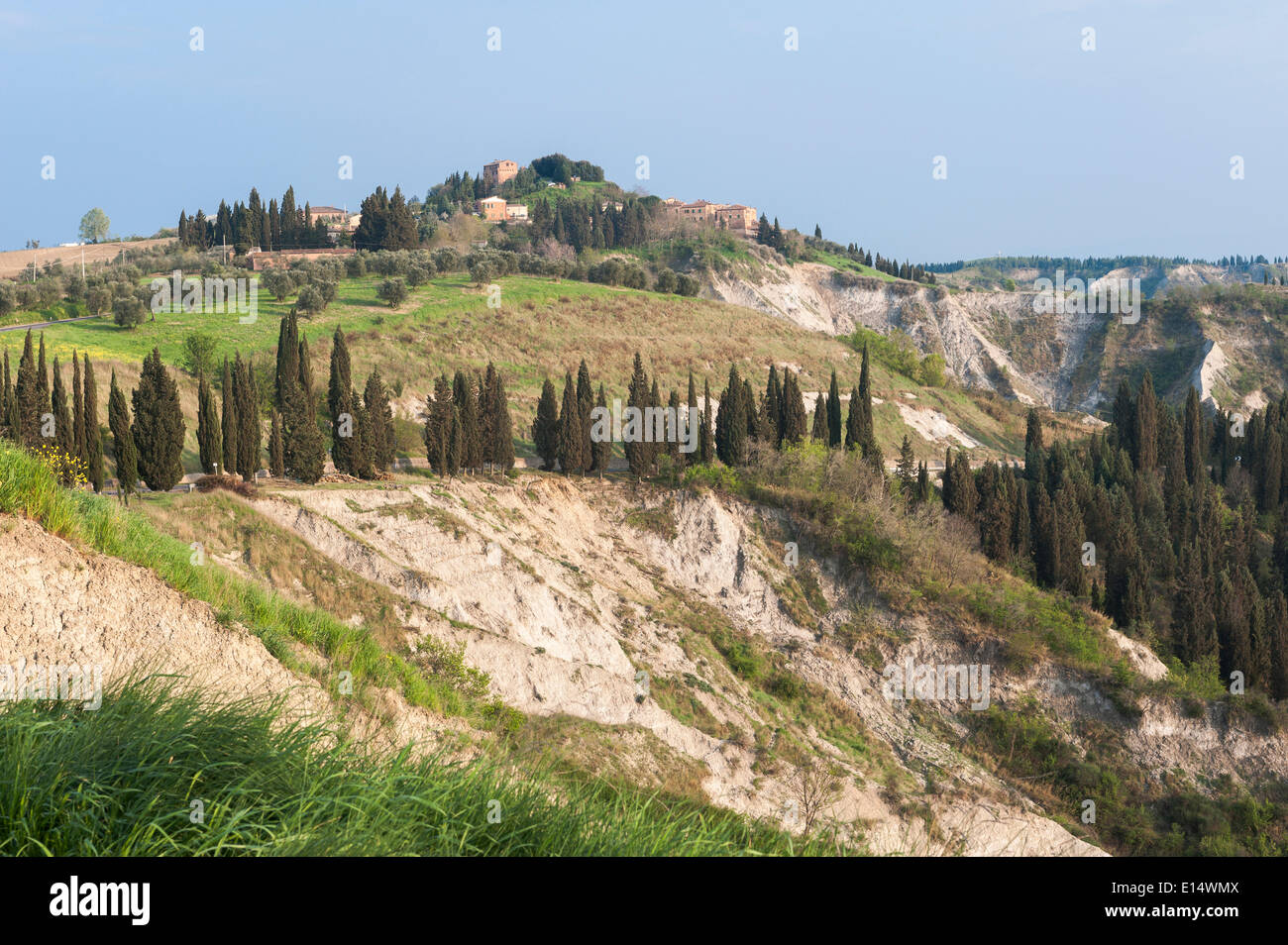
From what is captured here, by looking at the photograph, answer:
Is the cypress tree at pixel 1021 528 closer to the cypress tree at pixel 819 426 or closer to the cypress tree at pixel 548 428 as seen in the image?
the cypress tree at pixel 819 426

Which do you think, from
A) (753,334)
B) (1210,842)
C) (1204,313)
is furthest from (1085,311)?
(1210,842)

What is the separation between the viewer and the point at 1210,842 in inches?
1116

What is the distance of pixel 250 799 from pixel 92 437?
34880mm

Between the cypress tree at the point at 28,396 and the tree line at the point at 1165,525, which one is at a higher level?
the cypress tree at the point at 28,396

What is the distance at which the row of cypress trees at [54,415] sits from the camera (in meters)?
32.1

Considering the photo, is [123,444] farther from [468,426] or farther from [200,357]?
[200,357]

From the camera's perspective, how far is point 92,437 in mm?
33469

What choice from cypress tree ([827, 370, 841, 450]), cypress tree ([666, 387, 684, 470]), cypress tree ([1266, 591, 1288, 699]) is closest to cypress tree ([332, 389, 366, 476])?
cypress tree ([666, 387, 684, 470])

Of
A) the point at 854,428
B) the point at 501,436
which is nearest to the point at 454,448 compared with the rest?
the point at 501,436

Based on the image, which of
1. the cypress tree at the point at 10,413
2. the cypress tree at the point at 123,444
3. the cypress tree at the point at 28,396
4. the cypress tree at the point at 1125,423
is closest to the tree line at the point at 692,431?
the cypress tree at the point at 123,444

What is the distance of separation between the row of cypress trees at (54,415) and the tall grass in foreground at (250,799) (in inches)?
1272
